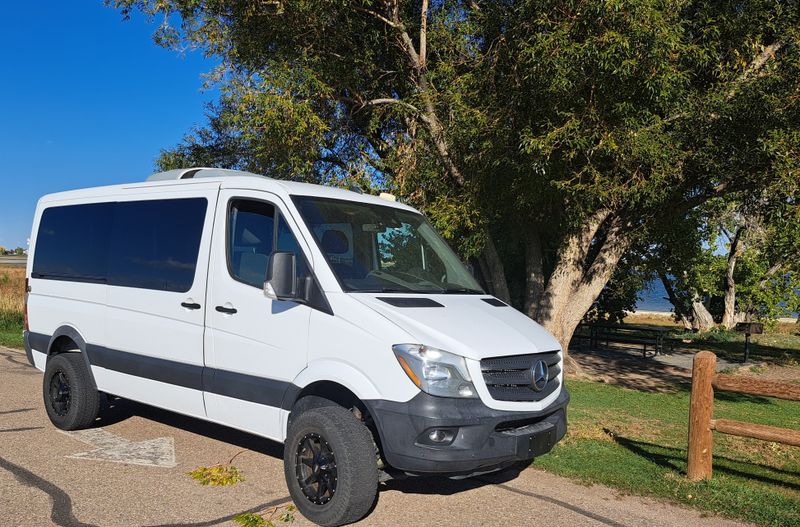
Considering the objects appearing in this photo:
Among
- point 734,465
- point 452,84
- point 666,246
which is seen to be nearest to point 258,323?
point 734,465

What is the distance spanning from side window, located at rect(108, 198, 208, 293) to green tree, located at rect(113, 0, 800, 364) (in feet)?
17.4

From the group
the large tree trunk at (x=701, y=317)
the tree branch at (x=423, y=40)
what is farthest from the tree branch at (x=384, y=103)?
the large tree trunk at (x=701, y=317)

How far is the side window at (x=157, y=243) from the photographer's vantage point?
5973 mm

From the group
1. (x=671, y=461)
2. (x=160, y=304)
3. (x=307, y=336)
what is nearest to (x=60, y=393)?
(x=160, y=304)

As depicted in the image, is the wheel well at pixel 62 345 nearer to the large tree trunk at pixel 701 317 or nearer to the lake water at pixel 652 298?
the lake water at pixel 652 298

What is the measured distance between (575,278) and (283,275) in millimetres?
10545

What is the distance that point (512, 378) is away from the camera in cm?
481

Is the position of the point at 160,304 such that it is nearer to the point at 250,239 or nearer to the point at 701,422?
the point at 250,239

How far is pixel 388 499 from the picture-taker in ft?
17.4

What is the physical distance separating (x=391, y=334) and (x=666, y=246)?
46.8 ft

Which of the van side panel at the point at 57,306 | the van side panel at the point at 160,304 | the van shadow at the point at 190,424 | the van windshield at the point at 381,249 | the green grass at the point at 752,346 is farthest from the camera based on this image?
the green grass at the point at 752,346

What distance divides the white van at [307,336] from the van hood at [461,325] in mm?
16

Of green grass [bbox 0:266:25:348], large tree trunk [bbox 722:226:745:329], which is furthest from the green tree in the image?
large tree trunk [bbox 722:226:745:329]

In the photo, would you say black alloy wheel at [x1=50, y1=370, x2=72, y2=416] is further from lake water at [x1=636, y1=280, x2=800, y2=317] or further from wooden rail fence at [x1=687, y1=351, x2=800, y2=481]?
lake water at [x1=636, y1=280, x2=800, y2=317]
